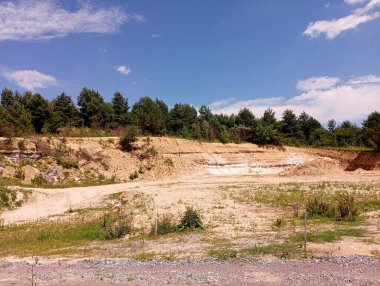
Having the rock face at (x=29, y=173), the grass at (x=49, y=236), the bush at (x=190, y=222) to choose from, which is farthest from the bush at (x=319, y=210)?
the rock face at (x=29, y=173)

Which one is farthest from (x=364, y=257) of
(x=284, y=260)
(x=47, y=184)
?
(x=47, y=184)

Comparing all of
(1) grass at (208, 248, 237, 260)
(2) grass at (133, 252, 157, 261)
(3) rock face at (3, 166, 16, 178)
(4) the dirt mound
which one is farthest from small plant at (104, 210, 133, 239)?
(4) the dirt mound

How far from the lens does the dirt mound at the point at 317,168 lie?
5234 cm

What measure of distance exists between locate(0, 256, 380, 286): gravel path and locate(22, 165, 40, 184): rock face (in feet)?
91.9

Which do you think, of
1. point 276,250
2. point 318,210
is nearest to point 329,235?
point 276,250

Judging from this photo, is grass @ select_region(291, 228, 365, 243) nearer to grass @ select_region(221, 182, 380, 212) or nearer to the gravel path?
the gravel path

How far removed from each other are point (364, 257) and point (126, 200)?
21.5 meters

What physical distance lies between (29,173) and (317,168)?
3747 cm

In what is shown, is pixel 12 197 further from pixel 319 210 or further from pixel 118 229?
pixel 319 210

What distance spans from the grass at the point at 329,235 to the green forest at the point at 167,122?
136 feet

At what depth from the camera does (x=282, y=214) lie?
76.0ft

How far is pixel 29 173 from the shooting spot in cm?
4144

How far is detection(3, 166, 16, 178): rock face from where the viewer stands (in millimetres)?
39906

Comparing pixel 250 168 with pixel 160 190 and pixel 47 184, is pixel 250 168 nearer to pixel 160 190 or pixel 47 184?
pixel 160 190
